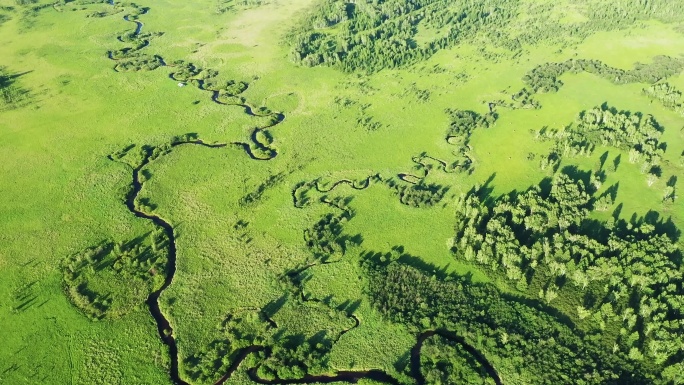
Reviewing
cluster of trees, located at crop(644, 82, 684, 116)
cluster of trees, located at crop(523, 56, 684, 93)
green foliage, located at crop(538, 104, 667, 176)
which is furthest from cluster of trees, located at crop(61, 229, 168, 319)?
cluster of trees, located at crop(644, 82, 684, 116)

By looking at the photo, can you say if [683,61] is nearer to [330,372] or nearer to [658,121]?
[658,121]

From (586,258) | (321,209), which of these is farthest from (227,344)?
(586,258)

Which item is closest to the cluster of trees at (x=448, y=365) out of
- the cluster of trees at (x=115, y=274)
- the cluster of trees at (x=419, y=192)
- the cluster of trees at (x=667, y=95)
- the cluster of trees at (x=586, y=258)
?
the cluster of trees at (x=586, y=258)

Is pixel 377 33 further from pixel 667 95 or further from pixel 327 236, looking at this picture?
pixel 327 236

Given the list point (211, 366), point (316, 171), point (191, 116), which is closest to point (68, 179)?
point (191, 116)

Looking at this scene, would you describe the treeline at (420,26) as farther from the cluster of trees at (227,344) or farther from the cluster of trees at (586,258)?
the cluster of trees at (227,344)
